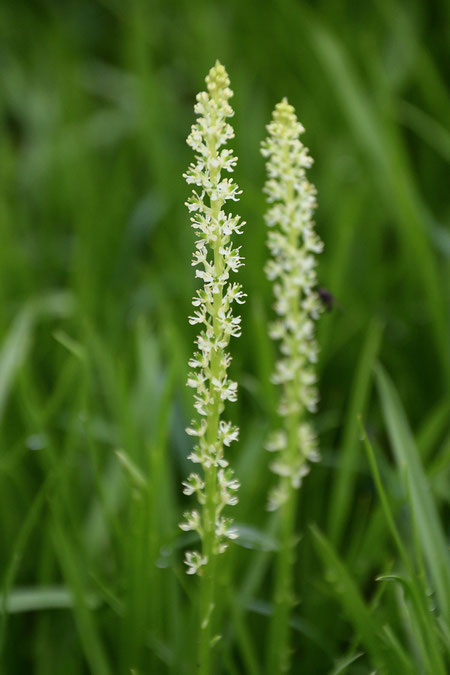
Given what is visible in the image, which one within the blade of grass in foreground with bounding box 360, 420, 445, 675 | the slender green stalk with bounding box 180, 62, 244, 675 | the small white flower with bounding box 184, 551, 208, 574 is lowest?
the blade of grass in foreground with bounding box 360, 420, 445, 675

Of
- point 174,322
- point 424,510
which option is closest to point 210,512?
point 424,510

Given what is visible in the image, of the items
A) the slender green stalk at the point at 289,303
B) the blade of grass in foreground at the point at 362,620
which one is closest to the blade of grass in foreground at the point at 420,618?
the blade of grass in foreground at the point at 362,620

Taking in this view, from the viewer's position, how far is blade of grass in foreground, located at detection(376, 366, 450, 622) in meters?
2.21

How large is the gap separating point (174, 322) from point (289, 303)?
1.78 m

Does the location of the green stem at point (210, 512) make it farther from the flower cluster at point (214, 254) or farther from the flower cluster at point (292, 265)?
the flower cluster at point (292, 265)

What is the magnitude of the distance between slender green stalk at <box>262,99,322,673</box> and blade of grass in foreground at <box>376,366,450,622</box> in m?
0.28

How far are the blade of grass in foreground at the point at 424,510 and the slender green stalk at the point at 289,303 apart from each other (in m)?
0.28

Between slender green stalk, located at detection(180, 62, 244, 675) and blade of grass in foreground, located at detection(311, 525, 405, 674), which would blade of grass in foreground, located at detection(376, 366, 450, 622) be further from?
slender green stalk, located at detection(180, 62, 244, 675)

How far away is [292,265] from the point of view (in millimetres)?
2053

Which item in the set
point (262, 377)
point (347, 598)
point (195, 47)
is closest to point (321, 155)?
point (195, 47)

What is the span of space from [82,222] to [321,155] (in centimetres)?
154

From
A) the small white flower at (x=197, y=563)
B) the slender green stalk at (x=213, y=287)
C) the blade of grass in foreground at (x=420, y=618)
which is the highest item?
the slender green stalk at (x=213, y=287)

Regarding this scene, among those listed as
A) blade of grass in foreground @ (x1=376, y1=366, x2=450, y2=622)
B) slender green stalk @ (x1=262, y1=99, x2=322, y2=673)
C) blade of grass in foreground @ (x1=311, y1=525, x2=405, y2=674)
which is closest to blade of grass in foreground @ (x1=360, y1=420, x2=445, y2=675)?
→ blade of grass in foreground @ (x1=311, y1=525, x2=405, y2=674)

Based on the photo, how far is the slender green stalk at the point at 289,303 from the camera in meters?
1.91
